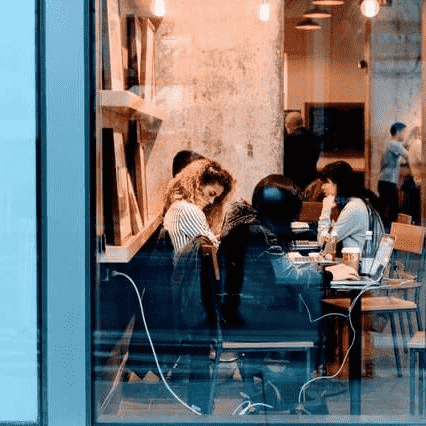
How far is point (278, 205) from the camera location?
4.66 meters

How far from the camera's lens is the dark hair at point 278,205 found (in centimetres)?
435

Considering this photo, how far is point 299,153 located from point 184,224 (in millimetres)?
1447

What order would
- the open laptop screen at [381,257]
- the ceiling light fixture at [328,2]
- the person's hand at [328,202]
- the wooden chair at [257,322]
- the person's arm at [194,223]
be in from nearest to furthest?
1. the wooden chair at [257,322]
2. the person's arm at [194,223]
3. the open laptop screen at [381,257]
4. the person's hand at [328,202]
5. the ceiling light fixture at [328,2]

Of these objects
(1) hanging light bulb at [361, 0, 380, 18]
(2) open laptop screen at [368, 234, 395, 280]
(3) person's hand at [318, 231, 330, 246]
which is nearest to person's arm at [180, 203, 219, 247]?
(3) person's hand at [318, 231, 330, 246]

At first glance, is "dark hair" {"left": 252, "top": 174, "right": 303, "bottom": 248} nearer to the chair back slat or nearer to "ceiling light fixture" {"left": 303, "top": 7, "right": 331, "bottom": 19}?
the chair back slat

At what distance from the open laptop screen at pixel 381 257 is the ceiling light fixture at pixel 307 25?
2327 mm

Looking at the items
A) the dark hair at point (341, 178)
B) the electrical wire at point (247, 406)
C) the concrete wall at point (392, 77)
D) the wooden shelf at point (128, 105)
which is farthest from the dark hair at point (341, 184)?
the electrical wire at point (247, 406)

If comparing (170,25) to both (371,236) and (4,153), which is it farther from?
(4,153)

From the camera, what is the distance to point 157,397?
335cm

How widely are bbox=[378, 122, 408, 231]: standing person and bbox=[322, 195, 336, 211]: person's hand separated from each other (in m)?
0.30

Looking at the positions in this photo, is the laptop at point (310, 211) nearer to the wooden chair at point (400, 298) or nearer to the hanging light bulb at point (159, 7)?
the wooden chair at point (400, 298)

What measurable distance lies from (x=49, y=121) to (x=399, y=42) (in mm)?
4300

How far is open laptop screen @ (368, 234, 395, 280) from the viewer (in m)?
4.32

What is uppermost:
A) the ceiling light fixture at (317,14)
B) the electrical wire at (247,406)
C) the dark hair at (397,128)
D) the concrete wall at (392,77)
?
the ceiling light fixture at (317,14)
